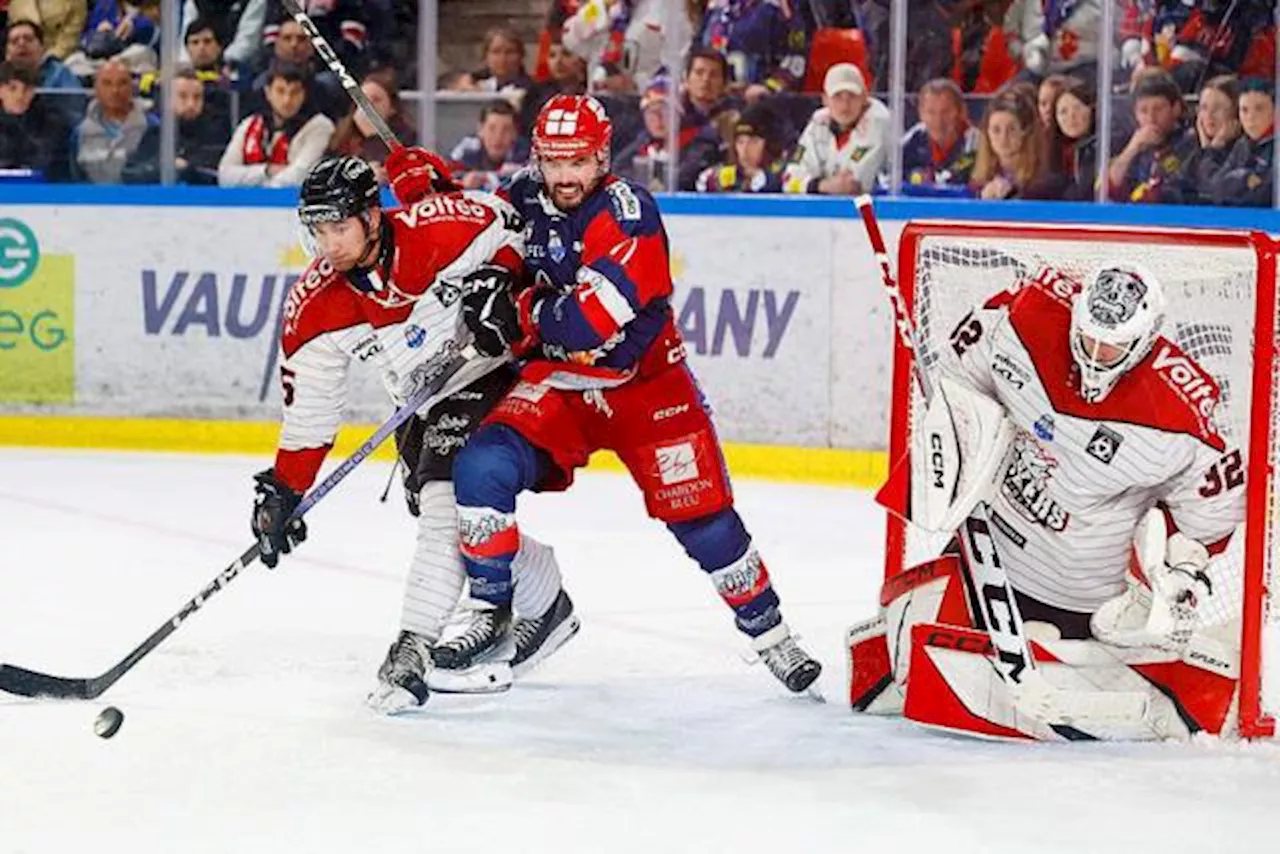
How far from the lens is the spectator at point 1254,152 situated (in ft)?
22.2

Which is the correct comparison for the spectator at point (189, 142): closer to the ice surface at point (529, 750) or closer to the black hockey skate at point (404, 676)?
the ice surface at point (529, 750)

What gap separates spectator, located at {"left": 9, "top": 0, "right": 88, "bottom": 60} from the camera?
7941mm

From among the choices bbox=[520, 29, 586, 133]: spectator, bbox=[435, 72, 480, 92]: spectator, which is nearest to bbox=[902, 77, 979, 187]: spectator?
bbox=[520, 29, 586, 133]: spectator

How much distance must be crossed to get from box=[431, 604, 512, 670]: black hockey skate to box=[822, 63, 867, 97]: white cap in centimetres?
312

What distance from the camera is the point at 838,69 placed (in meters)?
7.26

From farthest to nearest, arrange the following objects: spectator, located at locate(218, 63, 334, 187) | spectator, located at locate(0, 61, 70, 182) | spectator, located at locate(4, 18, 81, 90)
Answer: spectator, located at locate(4, 18, 81, 90) < spectator, located at locate(0, 61, 70, 182) < spectator, located at locate(218, 63, 334, 187)

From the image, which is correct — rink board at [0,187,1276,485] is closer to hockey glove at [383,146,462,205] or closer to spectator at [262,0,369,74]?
spectator at [262,0,369,74]

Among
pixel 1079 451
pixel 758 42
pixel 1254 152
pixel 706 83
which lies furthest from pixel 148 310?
pixel 1079 451

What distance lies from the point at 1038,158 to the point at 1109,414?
3.16 m

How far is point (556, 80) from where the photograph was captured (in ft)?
24.9

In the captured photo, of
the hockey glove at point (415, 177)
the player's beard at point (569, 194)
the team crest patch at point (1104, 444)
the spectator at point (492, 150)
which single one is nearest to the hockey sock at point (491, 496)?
the player's beard at point (569, 194)

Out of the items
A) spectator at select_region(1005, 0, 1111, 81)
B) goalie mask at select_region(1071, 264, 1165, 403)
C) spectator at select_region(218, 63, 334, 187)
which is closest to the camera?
goalie mask at select_region(1071, 264, 1165, 403)

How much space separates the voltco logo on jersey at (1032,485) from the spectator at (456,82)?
3.76 metres

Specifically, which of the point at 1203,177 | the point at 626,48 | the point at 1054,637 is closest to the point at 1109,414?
the point at 1054,637
